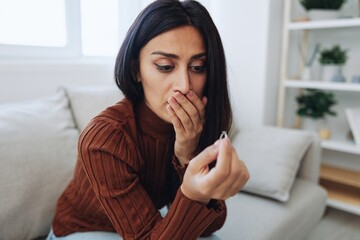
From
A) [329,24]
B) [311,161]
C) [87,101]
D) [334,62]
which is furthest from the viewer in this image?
[334,62]

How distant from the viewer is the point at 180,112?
0.65 metres

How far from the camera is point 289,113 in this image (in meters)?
2.22

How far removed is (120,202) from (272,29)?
163 cm

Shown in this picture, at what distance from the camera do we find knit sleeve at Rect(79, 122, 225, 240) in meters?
0.61

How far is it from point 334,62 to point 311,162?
26.7 inches

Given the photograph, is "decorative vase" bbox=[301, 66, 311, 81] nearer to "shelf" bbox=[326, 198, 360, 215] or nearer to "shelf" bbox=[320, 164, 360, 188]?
"shelf" bbox=[320, 164, 360, 188]

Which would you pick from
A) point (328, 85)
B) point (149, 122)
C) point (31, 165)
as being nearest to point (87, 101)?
point (31, 165)

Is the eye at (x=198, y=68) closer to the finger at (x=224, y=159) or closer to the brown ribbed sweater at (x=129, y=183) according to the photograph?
the brown ribbed sweater at (x=129, y=183)

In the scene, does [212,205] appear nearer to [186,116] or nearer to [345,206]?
[186,116]

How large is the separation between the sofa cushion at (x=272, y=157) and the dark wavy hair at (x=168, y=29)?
633 mm

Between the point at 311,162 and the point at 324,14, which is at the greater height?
the point at 324,14

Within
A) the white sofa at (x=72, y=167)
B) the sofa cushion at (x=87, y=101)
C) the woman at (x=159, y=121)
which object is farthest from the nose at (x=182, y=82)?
the sofa cushion at (x=87, y=101)

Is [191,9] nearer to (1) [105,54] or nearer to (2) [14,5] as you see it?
(2) [14,5]

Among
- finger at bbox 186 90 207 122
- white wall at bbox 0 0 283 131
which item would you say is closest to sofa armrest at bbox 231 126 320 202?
white wall at bbox 0 0 283 131
